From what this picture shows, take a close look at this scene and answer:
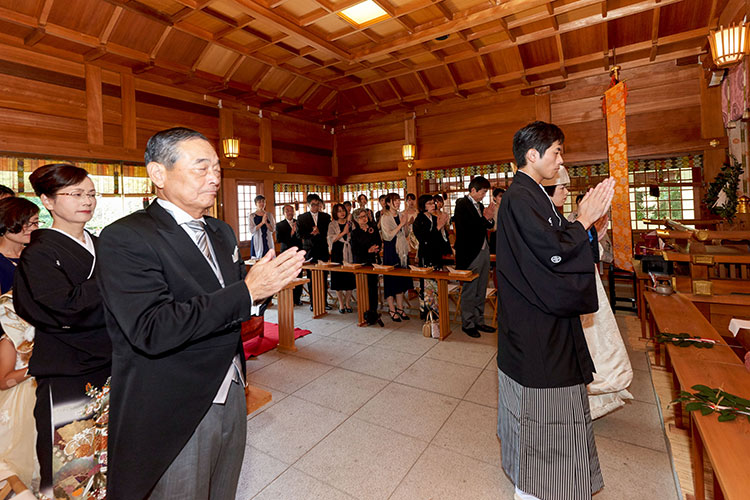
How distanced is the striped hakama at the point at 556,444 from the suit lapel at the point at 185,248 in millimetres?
1497

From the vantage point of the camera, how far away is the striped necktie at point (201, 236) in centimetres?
116

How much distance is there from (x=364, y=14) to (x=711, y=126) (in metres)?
6.25

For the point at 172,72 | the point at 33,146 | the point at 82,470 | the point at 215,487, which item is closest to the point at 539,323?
the point at 215,487

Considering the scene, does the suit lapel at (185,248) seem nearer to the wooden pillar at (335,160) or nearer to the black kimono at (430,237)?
the black kimono at (430,237)

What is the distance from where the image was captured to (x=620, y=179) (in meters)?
4.45

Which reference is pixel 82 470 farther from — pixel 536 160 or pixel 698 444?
pixel 698 444

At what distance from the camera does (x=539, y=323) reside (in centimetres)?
164

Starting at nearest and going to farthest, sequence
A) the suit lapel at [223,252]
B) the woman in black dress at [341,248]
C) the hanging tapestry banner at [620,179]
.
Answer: the suit lapel at [223,252], the hanging tapestry banner at [620,179], the woman in black dress at [341,248]

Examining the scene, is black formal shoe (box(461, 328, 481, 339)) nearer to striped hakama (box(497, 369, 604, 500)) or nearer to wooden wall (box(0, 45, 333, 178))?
striped hakama (box(497, 369, 604, 500))

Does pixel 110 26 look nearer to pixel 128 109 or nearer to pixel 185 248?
pixel 128 109

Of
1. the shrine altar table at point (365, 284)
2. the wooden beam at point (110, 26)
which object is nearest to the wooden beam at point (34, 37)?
the wooden beam at point (110, 26)

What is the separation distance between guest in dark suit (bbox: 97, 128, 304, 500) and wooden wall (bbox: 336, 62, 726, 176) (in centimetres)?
767

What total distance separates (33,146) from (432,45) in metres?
6.54

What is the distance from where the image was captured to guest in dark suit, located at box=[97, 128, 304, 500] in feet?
3.12
